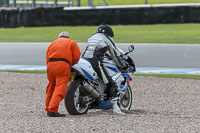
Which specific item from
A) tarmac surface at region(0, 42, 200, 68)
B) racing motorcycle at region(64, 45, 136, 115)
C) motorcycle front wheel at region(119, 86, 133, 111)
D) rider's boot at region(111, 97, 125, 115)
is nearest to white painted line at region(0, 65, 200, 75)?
tarmac surface at region(0, 42, 200, 68)

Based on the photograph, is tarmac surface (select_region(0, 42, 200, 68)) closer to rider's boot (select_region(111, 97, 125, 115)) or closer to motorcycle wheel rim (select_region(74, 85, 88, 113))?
rider's boot (select_region(111, 97, 125, 115))

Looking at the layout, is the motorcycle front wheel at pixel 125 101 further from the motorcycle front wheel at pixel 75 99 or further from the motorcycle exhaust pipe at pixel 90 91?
the motorcycle front wheel at pixel 75 99

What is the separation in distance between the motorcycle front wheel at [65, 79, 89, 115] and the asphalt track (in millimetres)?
7930

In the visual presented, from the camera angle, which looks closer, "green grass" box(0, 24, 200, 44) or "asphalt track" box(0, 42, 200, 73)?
"asphalt track" box(0, 42, 200, 73)

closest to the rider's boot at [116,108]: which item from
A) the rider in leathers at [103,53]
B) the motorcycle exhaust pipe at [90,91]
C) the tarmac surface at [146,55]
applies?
the rider in leathers at [103,53]

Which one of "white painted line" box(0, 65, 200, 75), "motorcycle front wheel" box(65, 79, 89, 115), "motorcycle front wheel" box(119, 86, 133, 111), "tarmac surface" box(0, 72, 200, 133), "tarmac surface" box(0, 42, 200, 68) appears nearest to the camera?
"tarmac surface" box(0, 72, 200, 133)

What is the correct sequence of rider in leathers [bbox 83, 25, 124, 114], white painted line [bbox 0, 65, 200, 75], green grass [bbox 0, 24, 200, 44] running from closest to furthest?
rider in leathers [bbox 83, 25, 124, 114]
white painted line [bbox 0, 65, 200, 75]
green grass [bbox 0, 24, 200, 44]

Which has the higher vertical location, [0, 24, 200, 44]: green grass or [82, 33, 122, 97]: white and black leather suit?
[82, 33, 122, 97]: white and black leather suit

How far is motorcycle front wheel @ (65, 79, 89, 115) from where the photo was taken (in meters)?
8.64

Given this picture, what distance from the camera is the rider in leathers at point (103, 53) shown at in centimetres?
907

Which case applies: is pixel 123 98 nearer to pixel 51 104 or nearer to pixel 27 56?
pixel 51 104

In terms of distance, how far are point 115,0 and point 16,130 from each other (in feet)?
87.2

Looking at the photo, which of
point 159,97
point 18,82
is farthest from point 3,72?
point 159,97

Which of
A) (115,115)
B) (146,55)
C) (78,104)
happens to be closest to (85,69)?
(78,104)
